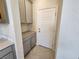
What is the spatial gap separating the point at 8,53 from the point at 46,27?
2151mm

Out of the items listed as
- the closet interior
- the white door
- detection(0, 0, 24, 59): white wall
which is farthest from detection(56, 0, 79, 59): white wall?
the white door

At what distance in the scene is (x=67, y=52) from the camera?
2.62 feet

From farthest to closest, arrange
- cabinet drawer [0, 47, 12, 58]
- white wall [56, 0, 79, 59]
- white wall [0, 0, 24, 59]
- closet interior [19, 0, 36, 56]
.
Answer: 1. closet interior [19, 0, 36, 56]
2. white wall [0, 0, 24, 59]
3. cabinet drawer [0, 47, 12, 58]
4. white wall [56, 0, 79, 59]

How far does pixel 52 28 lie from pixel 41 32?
0.68 m

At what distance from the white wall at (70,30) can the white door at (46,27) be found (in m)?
2.22

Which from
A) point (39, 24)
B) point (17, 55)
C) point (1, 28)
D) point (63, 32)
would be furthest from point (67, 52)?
point (39, 24)

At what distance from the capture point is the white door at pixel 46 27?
3017 millimetres

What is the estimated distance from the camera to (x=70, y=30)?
76 cm

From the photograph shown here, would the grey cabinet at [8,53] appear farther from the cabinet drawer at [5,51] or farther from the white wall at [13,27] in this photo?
the white wall at [13,27]

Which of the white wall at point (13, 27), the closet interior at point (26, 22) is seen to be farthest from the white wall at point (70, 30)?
the closet interior at point (26, 22)

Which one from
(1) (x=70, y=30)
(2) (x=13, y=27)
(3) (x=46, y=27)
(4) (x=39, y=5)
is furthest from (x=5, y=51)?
(4) (x=39, y=5)

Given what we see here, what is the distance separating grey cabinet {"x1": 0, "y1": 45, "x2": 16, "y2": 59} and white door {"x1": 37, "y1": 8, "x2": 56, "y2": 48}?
6.35ft

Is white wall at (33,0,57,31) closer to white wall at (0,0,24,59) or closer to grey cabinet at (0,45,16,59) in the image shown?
white wall at (0,0,24,59)

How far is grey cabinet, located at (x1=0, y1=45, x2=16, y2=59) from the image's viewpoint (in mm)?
1332
